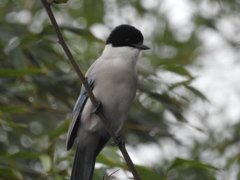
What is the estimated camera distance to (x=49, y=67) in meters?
4.04

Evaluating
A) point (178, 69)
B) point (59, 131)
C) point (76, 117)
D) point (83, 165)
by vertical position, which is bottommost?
point (83, 165)

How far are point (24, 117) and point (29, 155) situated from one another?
1509mm

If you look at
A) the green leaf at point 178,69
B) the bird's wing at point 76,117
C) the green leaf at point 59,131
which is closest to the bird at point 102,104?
the bird's wing at point 76,117

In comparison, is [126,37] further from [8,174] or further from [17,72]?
[8,174]

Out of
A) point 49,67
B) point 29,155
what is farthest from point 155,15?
point 29,155

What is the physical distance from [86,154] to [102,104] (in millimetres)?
410

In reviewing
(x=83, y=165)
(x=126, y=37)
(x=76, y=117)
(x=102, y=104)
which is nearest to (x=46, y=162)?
(x=83, y=165)

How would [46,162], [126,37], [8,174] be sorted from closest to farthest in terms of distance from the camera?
[8,174] < [46,162] < [126,37]

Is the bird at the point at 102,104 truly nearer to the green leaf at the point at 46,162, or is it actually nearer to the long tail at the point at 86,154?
the long tail at the point at 86,154

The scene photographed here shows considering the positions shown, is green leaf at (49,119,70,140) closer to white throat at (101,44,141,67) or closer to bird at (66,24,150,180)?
bird at (66,24,150,180)

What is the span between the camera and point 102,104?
10.4ft

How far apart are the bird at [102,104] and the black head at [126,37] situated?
38 mm

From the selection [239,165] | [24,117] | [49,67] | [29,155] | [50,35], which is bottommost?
[239,165]

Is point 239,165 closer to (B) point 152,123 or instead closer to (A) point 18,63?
(B) point 152,123
